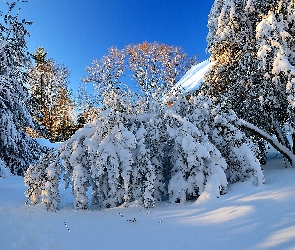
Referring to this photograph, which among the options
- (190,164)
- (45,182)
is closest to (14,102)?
(45,182)

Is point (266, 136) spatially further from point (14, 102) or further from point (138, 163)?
point (14, 102)

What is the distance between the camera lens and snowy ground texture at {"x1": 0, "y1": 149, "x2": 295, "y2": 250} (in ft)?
11.1

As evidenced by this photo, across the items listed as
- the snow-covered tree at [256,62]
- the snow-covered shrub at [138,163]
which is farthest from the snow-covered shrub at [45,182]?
the snow-covered tree at [256,62]

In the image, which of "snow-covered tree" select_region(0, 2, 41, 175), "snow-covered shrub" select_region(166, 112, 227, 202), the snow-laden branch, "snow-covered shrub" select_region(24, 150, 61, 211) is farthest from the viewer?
"snow-covered tree" select_region(0, 2, 41, 175)

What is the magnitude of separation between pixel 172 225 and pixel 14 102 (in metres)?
7.35

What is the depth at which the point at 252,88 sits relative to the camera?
796 centimetres

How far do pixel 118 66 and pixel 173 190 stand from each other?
19.6 m

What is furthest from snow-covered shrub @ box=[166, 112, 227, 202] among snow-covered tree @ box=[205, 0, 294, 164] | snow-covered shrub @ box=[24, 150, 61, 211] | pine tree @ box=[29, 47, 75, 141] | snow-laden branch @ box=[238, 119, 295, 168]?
pine tree @ box=[29, 47, 75, 141]

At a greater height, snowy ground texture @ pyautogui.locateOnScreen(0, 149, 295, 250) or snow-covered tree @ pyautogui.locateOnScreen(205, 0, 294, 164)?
snow-covered tree @ pyautogui.locateOnScreen(205, 0, 294, 164)

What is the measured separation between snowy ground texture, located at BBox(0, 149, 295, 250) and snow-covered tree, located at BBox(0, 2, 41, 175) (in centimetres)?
399

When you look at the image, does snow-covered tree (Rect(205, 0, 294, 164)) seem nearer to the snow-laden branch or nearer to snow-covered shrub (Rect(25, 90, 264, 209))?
the snow-laden branch

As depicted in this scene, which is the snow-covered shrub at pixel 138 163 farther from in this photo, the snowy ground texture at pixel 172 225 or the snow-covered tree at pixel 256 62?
the snow-covered tree at pixel 256 62

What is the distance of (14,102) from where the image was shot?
886 cm

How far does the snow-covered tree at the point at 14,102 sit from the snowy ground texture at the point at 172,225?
3.99 m
